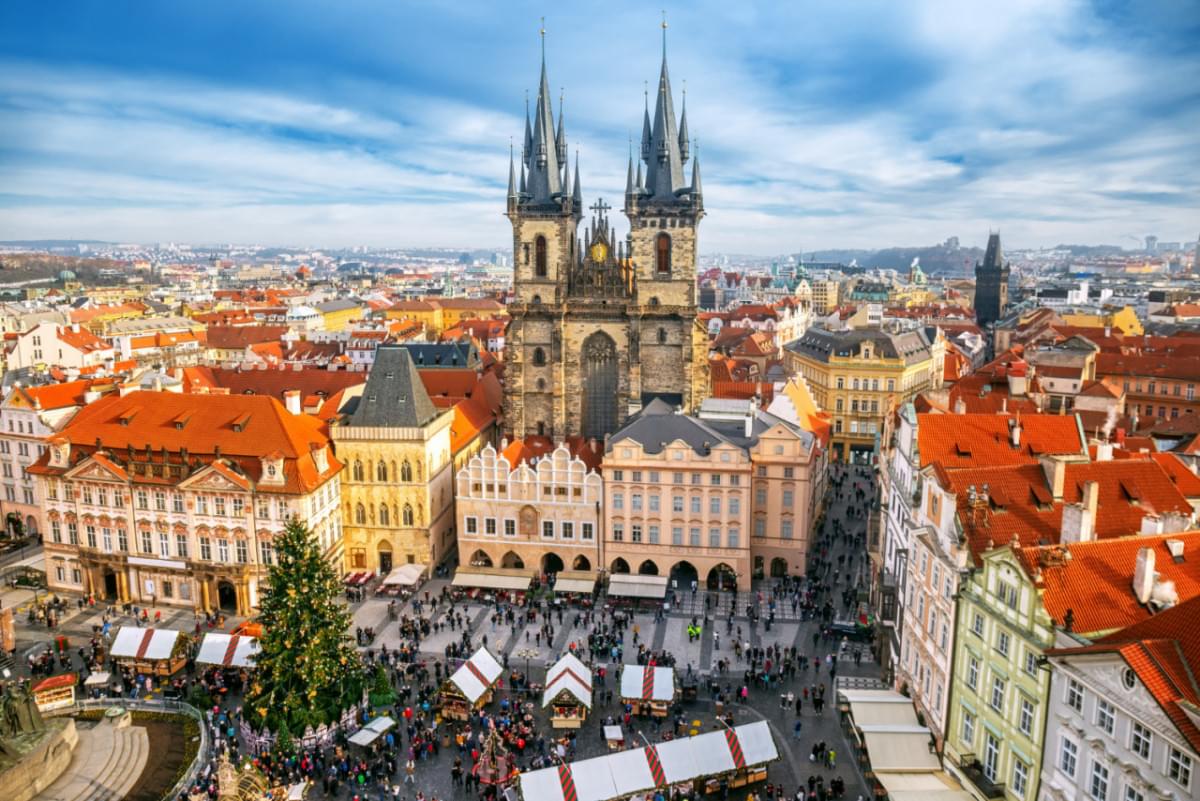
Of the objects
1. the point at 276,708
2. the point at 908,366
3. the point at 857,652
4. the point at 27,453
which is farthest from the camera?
the point at 908,366

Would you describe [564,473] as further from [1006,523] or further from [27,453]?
[27,453]

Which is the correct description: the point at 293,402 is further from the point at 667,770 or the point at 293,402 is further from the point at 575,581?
the point at 667,770

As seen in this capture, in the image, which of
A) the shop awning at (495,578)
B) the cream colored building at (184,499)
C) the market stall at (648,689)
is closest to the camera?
the market stall at (648,689)

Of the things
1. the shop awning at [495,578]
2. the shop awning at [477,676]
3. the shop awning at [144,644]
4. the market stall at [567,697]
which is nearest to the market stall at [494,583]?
the shop awning at [495,578]

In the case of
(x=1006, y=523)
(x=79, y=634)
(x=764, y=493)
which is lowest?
(x=79, y=634)

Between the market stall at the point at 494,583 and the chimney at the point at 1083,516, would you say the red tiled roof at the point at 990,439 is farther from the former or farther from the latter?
the market stall at the point at 494,583

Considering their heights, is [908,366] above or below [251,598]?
above

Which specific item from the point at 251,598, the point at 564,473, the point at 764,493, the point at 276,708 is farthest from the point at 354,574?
the point at 764,493
